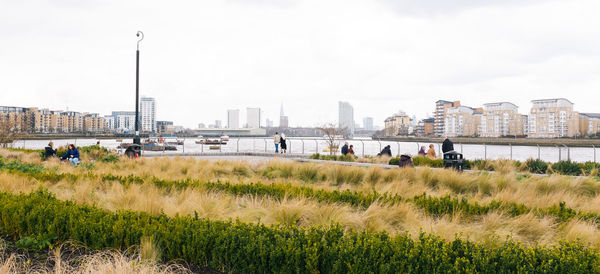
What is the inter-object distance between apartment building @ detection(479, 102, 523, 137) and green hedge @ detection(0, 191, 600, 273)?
638 ft

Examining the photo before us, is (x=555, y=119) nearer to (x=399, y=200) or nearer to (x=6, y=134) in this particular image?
(x=6, y=134)

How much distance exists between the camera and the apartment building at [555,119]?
154750 millimetres

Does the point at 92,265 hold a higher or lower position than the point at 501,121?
lower

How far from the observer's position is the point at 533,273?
127 inches

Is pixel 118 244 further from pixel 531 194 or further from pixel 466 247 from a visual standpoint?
pixel 531 194

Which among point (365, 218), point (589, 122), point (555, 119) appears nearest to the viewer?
point (365, 218)

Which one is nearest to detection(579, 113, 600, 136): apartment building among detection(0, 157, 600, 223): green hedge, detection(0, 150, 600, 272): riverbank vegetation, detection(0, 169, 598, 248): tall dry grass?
detection(0, 157, 600, 223): green hedge

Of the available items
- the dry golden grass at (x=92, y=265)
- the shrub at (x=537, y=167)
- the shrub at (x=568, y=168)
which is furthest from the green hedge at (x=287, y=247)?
the shrub at (x=537, y=167)

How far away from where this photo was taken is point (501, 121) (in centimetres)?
18125

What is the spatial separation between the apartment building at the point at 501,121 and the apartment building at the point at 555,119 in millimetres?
16271

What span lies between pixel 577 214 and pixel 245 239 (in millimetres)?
5191

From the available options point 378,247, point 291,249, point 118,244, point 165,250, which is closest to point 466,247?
point 378,247

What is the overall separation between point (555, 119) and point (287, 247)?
186m

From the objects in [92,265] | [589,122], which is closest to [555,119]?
[589,122]
